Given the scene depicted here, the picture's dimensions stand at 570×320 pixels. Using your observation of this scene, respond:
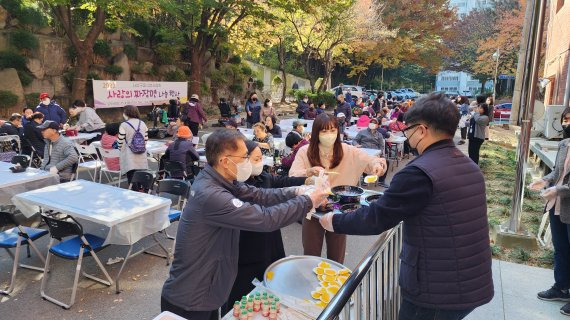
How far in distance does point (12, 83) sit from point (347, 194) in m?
13.8

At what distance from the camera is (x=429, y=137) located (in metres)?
1.93

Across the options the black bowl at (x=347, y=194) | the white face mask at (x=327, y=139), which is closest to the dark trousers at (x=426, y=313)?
the black bowl at (x=347, y=194)

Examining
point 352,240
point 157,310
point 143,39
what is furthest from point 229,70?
point 157,310

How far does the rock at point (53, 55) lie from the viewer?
556 inches

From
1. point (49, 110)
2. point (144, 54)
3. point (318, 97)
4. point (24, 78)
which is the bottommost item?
point (49, 110)

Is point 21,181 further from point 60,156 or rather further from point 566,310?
point 566,310

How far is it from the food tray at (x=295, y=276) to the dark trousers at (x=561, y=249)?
2.52m

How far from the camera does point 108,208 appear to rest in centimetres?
402

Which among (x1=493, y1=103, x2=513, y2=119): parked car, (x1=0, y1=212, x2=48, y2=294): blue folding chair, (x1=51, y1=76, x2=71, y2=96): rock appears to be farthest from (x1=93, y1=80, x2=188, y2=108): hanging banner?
(x1=493, y1=103, x2=513, y2=119): parked car

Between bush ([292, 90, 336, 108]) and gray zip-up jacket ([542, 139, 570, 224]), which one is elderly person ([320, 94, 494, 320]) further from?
bush ([292, 90, 336, 108])

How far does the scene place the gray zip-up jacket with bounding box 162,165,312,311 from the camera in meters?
2.05

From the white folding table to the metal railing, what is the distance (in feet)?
8.51

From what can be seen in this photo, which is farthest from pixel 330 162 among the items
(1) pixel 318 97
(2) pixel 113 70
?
(1) pixel 318 97

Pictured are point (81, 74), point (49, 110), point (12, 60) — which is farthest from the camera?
point (81, 74)
